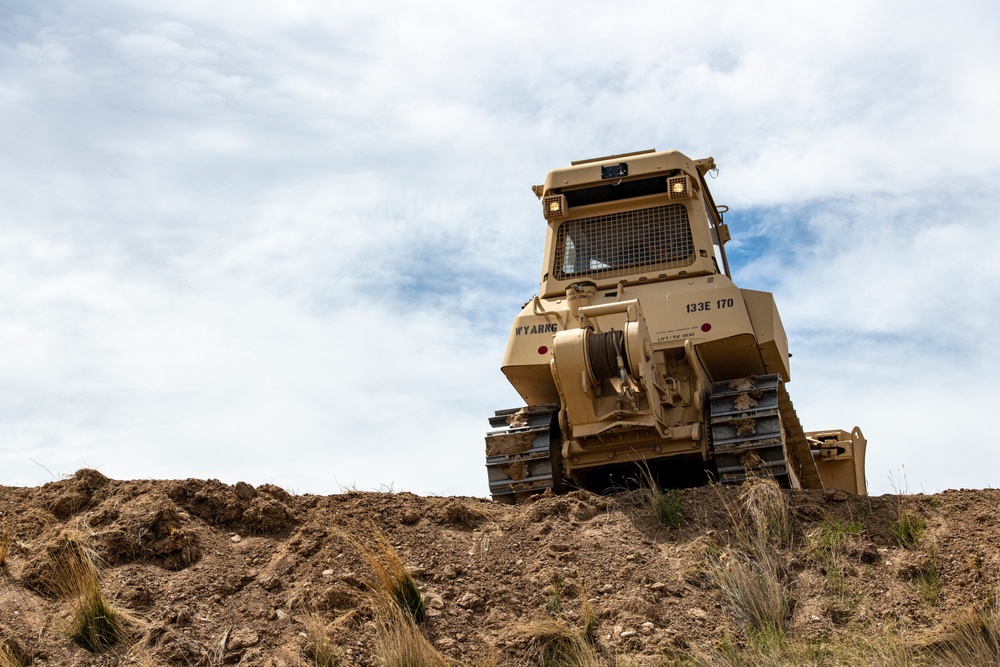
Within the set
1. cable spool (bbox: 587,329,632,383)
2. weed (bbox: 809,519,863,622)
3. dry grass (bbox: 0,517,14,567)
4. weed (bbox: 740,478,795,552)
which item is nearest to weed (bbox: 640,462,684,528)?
weed (bbox: 740,478,795,552)

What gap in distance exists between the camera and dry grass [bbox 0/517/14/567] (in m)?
7.16

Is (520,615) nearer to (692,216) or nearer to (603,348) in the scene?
(603,348)

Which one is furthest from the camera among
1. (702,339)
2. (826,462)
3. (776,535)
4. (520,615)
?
(826,462)

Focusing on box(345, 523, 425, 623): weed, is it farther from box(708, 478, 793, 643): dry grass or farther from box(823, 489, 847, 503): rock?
box(823, 489, 847, 503): rock

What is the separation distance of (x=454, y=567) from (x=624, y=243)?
208 inches

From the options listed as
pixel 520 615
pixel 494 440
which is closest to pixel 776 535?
pixel 520 615

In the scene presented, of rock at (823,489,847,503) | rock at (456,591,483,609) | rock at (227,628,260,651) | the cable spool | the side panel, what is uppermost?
the side panel

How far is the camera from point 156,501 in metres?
7.66

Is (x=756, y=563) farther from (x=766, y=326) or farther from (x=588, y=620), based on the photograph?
(x=766, y=326)

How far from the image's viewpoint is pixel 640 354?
30.7ft

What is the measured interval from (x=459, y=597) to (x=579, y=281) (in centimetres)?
479

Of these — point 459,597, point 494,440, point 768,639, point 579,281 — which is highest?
point 579,281

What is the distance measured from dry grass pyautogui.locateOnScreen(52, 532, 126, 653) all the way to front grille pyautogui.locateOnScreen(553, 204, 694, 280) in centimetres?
618

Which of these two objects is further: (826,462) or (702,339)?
(826,462)
